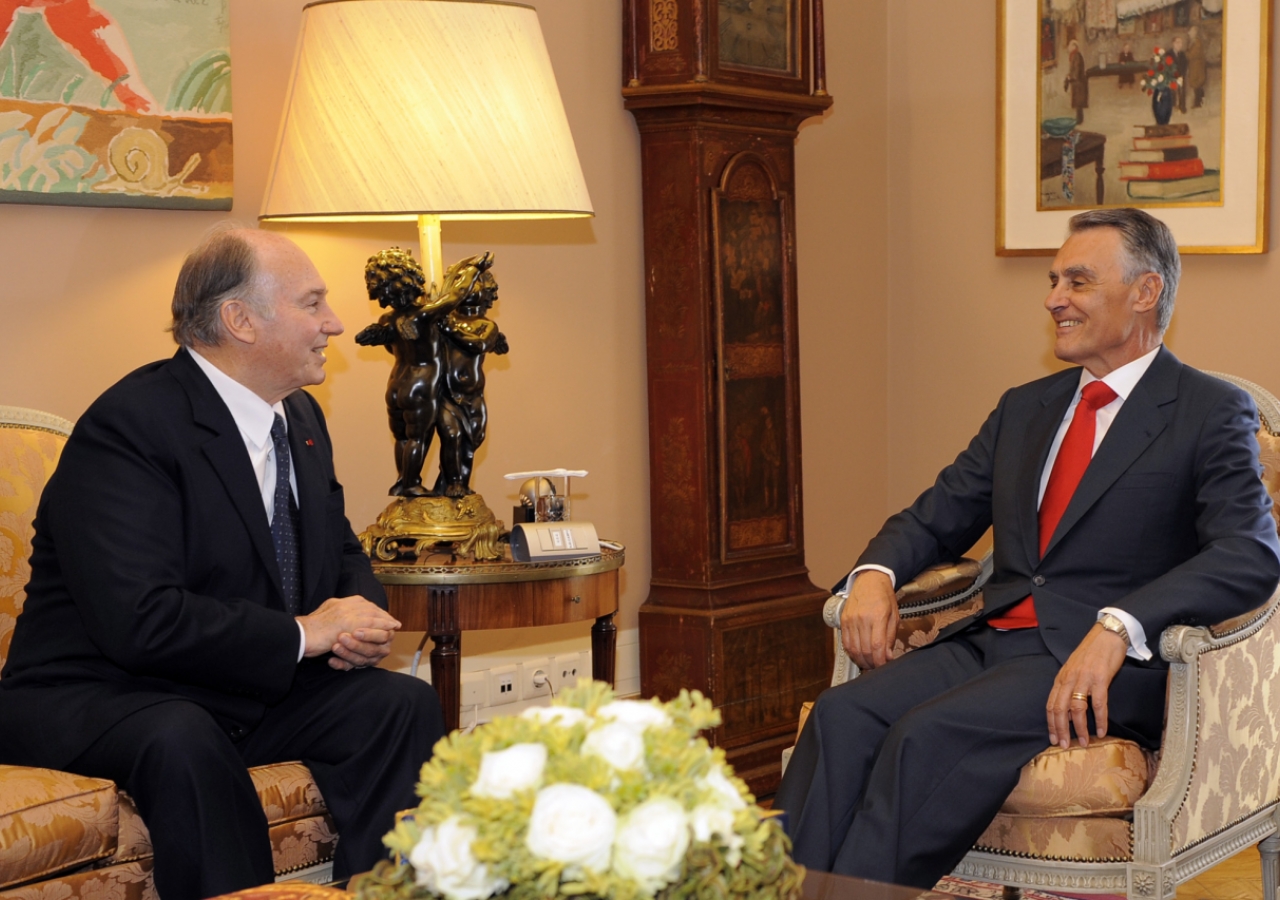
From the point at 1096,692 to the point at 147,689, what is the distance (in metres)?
1.66

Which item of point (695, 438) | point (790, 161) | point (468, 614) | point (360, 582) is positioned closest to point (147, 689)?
point (360, 582)

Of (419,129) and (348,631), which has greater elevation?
(419,129)

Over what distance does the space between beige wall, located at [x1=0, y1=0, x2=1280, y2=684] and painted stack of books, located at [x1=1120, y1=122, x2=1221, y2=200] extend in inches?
9.0

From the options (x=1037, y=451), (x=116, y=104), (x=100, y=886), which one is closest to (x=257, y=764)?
(x=100, y=886)

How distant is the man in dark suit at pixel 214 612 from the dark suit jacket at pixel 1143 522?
3.59 feet

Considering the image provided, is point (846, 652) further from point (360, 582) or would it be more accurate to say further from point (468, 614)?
point (360, 582)

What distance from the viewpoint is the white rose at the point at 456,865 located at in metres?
1.36

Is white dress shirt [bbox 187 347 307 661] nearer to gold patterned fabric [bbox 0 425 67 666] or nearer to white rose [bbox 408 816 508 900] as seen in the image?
gold patterned fabric [bbox 0 425 67 666]

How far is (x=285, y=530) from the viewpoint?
9.36ft

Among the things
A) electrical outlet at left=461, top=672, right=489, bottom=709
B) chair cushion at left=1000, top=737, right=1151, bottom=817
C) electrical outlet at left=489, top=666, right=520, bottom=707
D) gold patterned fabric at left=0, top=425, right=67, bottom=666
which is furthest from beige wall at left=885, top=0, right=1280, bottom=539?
gold patterned fabric at left=0, top=425, right=67, bottom=666

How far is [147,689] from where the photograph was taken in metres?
2.62

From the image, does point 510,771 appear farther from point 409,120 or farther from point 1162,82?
point 1162,82

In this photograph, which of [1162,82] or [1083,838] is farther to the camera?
[1162,82]

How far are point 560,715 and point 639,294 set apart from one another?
3193 millimetres
